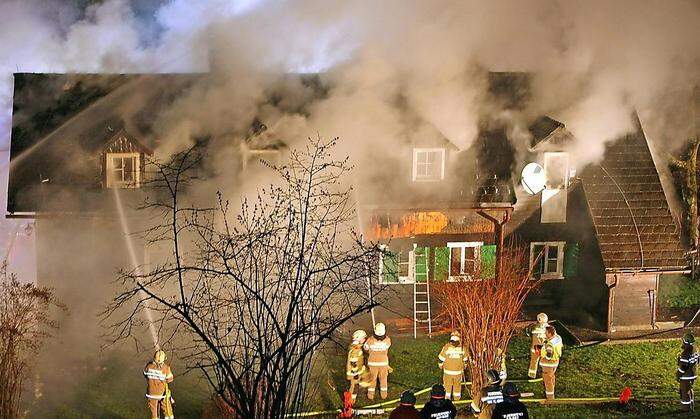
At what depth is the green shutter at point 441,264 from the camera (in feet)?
51.4

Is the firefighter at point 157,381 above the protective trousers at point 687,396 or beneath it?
above

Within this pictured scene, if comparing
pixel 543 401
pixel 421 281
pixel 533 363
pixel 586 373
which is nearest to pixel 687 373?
pixel 586 373

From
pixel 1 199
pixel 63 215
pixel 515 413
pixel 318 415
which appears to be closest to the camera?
pixel 515 413

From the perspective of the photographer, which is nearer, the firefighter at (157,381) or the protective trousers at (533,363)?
the firefighter at (157,381)

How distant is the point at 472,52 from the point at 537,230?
4566mm

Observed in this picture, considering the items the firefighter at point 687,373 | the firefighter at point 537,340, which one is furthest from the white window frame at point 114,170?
the firefighter at point 687,373

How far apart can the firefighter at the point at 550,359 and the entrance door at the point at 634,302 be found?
4.32m

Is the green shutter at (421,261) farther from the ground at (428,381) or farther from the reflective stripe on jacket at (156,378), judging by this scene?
the reflective stripe on jacket at (156,378)

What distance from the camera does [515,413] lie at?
8.65 m

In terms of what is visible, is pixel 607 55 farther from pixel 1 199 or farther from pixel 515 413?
pixel 1 199

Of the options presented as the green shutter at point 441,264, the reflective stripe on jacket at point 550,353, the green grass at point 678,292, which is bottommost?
the green grass at point 678,292

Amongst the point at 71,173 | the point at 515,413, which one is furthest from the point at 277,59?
the point at 515,413

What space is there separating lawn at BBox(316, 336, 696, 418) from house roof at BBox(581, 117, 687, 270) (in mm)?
1912

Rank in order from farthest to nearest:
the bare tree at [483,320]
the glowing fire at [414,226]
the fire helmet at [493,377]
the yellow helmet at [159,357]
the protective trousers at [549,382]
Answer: the glowing fire at [414,226], the protective trousers at [549,382], the bare tree at [483,320], the yellow helmet at [159,357], the fire helmet at [493,377]
